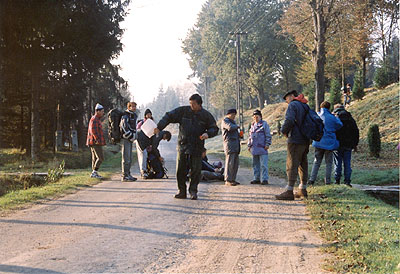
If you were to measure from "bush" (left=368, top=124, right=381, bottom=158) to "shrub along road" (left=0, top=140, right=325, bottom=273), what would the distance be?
38.9ft

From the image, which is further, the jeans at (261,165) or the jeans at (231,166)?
the jeans at (261,165)

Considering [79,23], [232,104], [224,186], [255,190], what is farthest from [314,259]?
[232,104]

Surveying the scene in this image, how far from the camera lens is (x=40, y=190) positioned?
10.4 metres

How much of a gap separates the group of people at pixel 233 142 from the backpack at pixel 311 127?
10 centimetres

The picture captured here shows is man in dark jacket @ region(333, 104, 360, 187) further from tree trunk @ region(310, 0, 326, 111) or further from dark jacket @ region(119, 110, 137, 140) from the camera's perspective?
tree trunk @ region(310, 0, 326, 111)

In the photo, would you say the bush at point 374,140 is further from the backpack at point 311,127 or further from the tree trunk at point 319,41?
the backpack at point 311,127

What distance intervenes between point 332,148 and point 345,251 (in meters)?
6.21

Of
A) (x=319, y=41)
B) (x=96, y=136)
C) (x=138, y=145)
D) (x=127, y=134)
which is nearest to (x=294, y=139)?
(x=127, y=134)

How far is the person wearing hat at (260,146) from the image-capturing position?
12.1 metres

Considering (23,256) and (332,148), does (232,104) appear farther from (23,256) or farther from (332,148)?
(23,256)

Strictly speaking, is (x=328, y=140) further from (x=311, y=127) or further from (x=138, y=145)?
(x=138, y=145)

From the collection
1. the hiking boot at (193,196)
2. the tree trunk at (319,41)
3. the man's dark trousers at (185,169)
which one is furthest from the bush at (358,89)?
the hiking boot at (193,196)

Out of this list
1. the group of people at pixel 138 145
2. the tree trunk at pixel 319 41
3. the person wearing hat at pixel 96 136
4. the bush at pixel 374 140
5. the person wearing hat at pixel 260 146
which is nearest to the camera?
the person wearing hat at pixel 260 146

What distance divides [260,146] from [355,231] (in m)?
6.09
